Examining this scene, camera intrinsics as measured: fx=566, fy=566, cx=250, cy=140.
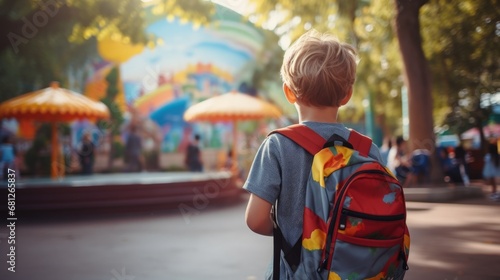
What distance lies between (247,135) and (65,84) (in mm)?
9620

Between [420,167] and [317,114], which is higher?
[317,114]

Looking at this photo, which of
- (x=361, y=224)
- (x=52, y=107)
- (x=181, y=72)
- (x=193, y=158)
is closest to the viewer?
(x=361, y=224)

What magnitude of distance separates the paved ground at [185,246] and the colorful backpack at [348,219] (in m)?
3.30

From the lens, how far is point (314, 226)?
63.5 inches

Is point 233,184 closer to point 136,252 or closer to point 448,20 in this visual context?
point 136,252

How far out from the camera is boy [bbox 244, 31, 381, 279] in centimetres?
169

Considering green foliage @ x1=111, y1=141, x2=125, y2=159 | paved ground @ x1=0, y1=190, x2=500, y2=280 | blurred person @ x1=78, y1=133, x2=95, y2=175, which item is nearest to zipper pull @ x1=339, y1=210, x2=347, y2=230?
paved ground @ x1=0, y1=190, x2=500, y2=280

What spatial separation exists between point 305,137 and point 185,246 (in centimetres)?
513

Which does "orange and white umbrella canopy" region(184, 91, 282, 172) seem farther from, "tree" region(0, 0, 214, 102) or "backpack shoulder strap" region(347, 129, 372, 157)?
"backpack shoulder strap" region(347, 129, 372, 157)

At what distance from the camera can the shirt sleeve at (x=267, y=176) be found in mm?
1671

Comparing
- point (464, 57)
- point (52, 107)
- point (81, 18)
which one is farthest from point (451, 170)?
point (52, 107)

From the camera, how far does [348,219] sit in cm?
155

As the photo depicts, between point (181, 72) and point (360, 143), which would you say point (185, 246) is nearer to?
point (360, 143)

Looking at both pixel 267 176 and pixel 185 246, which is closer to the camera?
pixel 267 176
